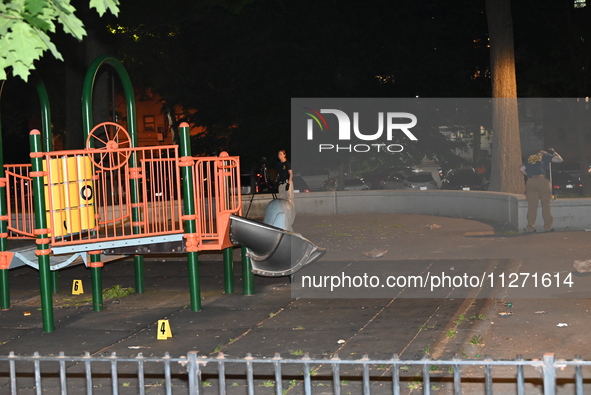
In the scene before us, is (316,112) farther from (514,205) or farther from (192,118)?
(514,205)

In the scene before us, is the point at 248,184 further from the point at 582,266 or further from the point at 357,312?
the point at 357,312

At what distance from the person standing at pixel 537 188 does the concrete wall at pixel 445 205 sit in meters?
0.42

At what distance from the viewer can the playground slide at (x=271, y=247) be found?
36.6 ft

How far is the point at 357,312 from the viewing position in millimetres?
10336

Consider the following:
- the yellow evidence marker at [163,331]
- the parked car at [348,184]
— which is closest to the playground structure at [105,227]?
the yellow evidence marker at [163,331]

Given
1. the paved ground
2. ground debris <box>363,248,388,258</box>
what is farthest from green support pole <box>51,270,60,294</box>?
ground debris <box>363,248,388,258</box>

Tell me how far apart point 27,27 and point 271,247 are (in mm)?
6824

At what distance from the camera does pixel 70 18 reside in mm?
5090

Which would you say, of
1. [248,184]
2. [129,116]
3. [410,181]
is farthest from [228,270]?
[410,181]

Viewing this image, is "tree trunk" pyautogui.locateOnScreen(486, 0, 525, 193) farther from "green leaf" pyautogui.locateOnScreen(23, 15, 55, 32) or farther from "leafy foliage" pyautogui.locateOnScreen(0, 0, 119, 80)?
"green leaf" pyautogui.locateOnScreen(23, 15, 55, 32)

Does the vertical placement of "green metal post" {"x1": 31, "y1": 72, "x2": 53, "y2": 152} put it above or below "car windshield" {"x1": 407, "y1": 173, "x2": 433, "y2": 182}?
above

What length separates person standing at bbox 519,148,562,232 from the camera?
56.1 ft

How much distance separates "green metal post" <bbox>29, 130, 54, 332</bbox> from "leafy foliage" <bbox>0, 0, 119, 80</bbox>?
16.9 ft

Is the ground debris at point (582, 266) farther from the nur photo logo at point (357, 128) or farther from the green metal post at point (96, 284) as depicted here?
the nur photo logo at point (357, 128)
